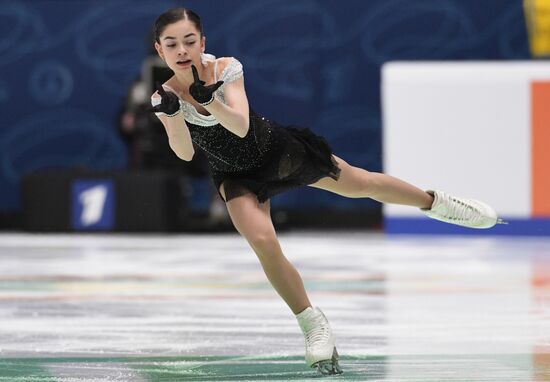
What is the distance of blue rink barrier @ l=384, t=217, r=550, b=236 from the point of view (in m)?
8.41

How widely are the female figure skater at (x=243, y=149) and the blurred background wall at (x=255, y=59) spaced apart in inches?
243

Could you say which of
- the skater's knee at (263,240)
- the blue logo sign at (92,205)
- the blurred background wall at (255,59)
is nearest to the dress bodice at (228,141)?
the skater's knee at (263,240)

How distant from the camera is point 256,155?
11.4 ft

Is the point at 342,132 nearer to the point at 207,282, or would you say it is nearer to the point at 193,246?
the point at 193,246

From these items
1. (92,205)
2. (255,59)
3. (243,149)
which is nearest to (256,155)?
(243,149)

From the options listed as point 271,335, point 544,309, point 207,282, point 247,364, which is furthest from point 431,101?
point 247,364

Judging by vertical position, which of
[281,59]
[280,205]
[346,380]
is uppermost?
[281,59]

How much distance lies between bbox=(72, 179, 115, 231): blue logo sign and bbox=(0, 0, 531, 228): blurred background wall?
1.95ft

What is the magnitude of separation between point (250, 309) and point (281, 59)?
5.65m

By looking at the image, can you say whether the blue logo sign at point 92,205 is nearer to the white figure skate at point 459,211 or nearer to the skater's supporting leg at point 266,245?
the white figure skate at point 459,211

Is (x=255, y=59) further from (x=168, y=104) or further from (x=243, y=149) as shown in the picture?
(x=168, y=104)

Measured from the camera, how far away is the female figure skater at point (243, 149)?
10.6 ft

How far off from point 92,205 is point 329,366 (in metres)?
6.24

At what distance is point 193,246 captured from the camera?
8.11 metres
